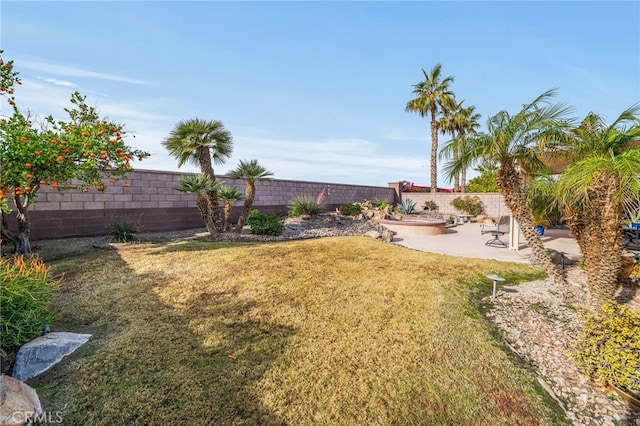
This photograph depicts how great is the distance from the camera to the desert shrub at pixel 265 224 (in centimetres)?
1105

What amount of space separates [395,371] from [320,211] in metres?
13.0

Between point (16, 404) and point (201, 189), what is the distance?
8.27 m

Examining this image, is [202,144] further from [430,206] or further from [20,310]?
[430,206]

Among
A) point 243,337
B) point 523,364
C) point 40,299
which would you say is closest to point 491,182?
point 523,364

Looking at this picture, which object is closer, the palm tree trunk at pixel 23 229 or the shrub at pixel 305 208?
the palm tree trunk at pixel 23 229

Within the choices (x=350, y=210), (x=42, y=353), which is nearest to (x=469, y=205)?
(x=350, y=210)

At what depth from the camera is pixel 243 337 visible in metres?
3.68

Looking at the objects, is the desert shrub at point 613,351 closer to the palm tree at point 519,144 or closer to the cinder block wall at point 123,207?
the palm tree at point 519,144

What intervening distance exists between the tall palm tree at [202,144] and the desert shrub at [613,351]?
10.0 m

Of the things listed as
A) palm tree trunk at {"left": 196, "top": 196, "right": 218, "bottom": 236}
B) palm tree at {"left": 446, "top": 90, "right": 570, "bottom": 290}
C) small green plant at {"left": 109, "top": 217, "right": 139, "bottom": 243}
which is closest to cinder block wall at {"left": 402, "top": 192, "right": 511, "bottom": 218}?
palm tree at {"left": 446, "top": 90, "right": 570, "bottom": 290}

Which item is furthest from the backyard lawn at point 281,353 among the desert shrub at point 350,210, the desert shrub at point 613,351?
the desert shrub at point 350,210

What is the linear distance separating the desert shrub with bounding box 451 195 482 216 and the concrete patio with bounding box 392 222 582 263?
711cm

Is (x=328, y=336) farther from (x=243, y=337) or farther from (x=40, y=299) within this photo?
(x=40, y=299)

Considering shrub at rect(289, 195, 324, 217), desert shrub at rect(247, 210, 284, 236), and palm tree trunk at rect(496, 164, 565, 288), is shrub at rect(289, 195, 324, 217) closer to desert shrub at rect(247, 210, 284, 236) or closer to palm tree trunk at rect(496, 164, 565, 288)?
desert shrub at rect(247, 210, 284, 236)
